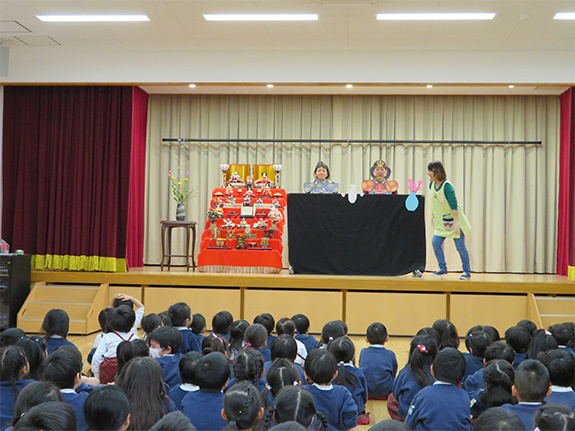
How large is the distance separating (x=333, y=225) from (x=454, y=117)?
3.38 meters

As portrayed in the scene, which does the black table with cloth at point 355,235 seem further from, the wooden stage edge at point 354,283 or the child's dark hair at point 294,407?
the child's dark hair at point 294,407

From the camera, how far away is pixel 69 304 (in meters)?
7.45

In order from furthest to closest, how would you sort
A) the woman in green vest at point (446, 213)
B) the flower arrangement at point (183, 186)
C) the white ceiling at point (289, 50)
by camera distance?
the flower arrangement at point (183, 186) → the woman in green vest at point (446, 213) → the white ceiling at point (289, 50)

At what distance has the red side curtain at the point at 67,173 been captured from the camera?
8.05m

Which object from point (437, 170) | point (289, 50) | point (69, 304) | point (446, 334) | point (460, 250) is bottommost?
point (69, 304)

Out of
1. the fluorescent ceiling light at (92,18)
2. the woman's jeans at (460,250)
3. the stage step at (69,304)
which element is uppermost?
the fluorescent ceiling light at (92,18)

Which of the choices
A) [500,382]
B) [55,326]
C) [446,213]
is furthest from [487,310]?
[55,326]

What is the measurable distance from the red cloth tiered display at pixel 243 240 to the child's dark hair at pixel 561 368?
469 cm

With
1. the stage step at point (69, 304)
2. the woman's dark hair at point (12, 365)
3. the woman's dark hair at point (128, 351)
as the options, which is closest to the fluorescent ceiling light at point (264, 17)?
the stage step at point (69, 304)

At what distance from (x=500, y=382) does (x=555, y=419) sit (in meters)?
1.00

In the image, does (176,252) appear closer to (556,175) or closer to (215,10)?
(215,10)

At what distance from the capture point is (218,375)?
286cm

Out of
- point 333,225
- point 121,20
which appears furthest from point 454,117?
point 121,20

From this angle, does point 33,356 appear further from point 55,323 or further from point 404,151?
point 404,151
